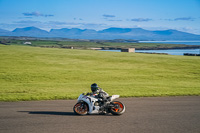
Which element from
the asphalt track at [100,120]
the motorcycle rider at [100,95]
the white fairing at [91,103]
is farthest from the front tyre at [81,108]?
the motorcycle rider at [100,95]

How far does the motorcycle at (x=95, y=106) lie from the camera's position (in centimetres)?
1223

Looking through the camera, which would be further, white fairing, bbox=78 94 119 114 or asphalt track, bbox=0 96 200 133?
white fairing, bbox=78 94 119 114

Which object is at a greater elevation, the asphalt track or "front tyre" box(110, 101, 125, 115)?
"front tyre" box(110, 101, 125, 115)

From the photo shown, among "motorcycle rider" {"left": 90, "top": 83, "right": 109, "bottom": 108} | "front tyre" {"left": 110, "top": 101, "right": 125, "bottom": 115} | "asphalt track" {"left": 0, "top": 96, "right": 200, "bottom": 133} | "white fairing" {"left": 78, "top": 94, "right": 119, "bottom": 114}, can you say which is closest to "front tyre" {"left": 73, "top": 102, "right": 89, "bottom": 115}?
"white fairing" {"left": 78, "top": 94, "right": 119, "bottom": 114}

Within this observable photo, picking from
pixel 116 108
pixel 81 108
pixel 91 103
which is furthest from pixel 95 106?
pixel 116 108

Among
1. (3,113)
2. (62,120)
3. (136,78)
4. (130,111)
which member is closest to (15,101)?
(3,113)

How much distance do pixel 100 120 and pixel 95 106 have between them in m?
1.14

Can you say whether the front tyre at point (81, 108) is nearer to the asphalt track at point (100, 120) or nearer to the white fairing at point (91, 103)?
the white fairing at point (91, 103)

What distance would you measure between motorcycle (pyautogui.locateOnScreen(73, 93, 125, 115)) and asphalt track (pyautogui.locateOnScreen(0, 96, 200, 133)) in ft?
0.99

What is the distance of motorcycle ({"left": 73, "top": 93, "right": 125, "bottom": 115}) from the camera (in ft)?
40.1

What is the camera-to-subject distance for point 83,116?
1204 centimetres

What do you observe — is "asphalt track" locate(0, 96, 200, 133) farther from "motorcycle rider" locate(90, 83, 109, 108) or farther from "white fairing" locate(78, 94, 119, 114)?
"motorcycle rider" locate(90, 83, 109, 108)

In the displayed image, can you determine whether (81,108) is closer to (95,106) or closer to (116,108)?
(95,106)

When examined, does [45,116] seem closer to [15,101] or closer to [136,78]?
[15,101]
